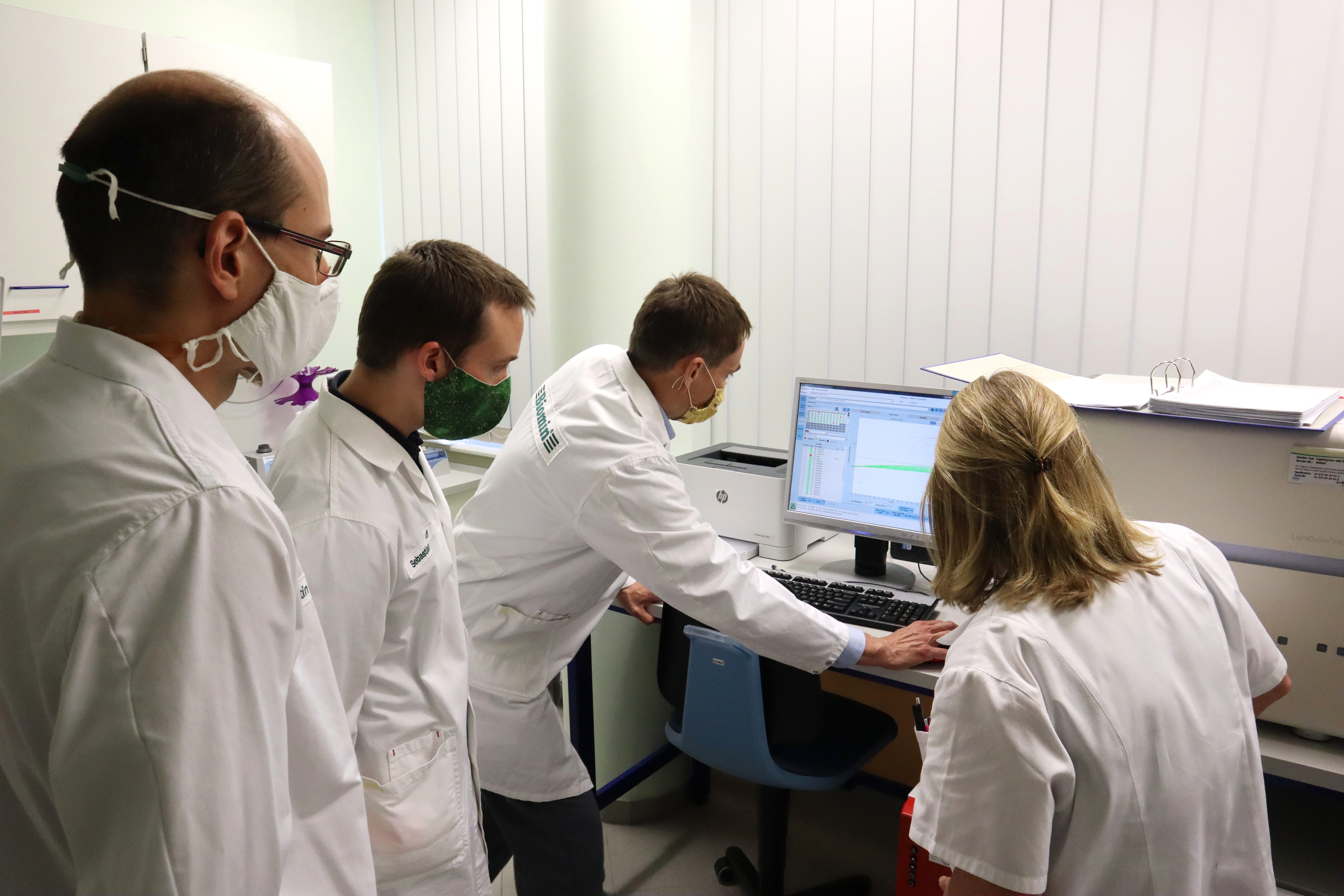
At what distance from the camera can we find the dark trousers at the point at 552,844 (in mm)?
1733

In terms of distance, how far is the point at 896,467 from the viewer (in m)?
2.11

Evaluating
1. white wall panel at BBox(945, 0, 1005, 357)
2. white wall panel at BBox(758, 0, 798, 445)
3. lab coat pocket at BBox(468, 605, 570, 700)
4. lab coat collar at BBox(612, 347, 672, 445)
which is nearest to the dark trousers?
lab coat pocket at BBox(468, 605, 570, 700)

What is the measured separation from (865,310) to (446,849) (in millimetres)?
1820

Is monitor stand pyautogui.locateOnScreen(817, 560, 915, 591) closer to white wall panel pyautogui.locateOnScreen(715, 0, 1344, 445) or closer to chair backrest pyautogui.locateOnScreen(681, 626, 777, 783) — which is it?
chair backrest pyautogui.locateOnScreen(681, 626, 777, 783)

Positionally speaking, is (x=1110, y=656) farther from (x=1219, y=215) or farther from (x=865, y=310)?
(x=865, y=310)

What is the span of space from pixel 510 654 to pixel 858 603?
75cm

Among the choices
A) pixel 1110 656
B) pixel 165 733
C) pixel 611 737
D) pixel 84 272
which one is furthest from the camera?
pixel 611 737

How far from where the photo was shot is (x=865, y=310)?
2.56 metres

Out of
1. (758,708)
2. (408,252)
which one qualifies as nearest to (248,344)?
(408,252)

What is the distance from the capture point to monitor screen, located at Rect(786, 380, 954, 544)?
2076 mm

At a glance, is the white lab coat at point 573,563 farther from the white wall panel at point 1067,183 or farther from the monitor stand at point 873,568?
the white wall panel at point 1067,183

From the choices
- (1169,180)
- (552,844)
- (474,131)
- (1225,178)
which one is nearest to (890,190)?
(1169,180)

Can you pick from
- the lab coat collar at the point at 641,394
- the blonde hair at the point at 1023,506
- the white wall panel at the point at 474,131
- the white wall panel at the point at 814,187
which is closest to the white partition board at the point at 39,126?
the white wall panel at the point at 474,131

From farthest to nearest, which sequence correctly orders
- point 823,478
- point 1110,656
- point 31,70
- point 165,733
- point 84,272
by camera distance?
point 31,70, point 823,478, point 1110,656, point 84,272, point 165,733
